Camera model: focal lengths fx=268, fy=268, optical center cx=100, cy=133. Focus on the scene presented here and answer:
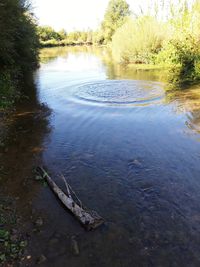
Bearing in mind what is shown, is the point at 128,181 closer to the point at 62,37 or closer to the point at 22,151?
the point at 22,151

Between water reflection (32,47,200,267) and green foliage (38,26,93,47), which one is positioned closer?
water reflection (32,47,200,267)

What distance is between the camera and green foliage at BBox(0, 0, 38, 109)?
1362cm

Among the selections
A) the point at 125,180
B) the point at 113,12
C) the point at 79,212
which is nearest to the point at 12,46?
the point at 125,180

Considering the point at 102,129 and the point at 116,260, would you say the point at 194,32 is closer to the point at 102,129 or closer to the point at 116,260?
the point at 102,129

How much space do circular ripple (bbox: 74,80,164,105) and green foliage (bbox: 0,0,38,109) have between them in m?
3.95

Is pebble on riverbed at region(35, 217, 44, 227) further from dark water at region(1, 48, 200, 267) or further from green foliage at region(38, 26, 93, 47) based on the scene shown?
green foliage at region(38, 26, 93, 47)

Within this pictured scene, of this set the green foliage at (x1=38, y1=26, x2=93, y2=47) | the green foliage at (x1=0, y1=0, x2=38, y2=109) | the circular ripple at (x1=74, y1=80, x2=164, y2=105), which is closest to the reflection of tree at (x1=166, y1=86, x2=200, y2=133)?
the circular ripple at (x1=74, y1=80, x2=164, y2=105)

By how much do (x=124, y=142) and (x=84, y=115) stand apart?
327 cm

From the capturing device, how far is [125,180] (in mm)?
6711

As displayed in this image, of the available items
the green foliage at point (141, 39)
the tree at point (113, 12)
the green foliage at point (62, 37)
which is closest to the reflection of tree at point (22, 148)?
the green foliage at point (141, 39)

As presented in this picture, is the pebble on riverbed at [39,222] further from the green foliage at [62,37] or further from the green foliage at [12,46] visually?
the green foliage at [62,37]

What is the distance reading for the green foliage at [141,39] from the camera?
1027 inches

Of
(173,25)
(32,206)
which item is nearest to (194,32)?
(173,25)

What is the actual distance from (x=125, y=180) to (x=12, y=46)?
12.9m
